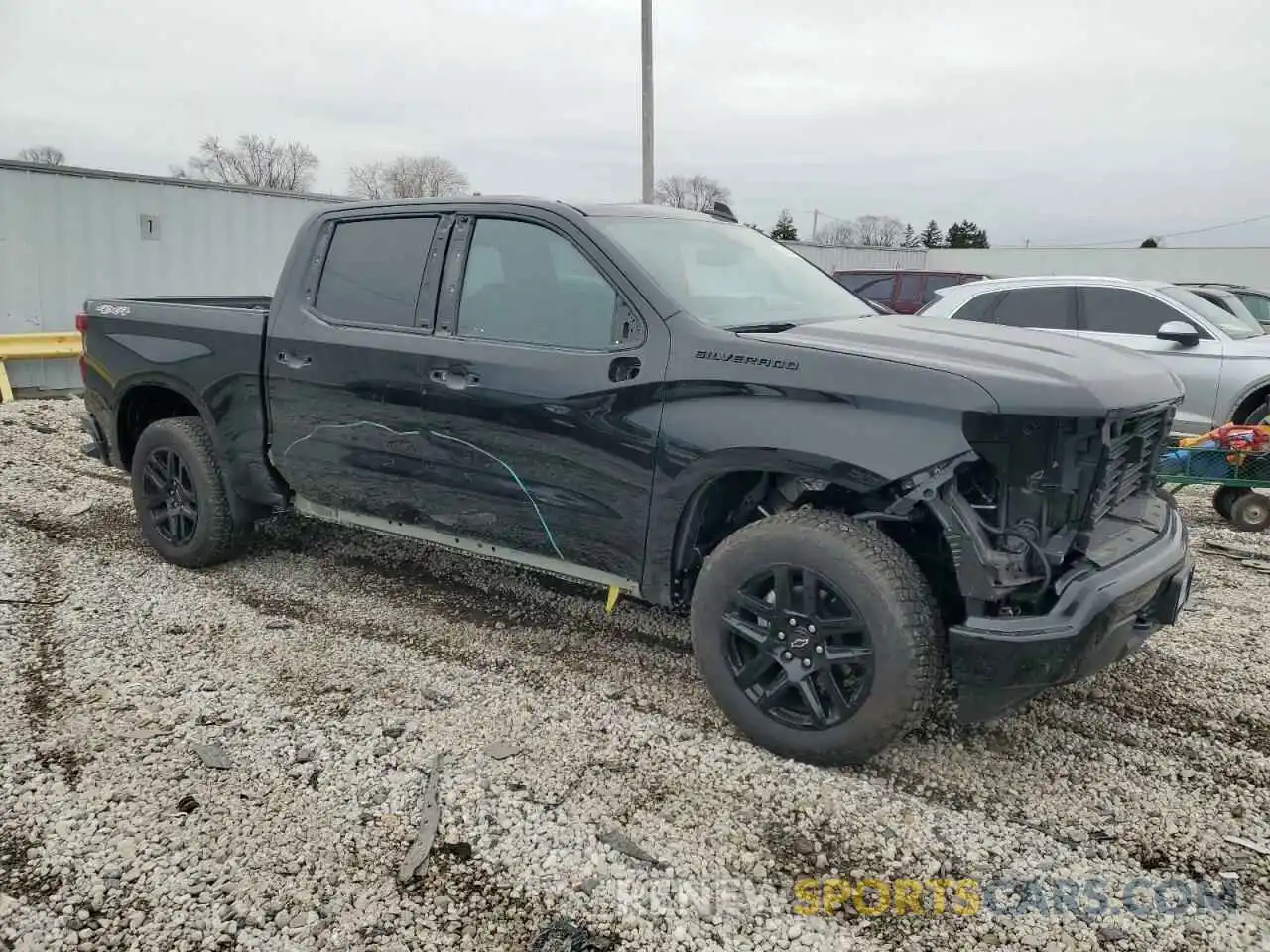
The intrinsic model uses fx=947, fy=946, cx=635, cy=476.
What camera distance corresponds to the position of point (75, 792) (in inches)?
116

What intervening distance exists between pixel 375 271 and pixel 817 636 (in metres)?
2.55

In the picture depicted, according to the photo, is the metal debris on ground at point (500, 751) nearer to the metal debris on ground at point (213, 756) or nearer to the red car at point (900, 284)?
the metal debris on ground at point (213, 756)

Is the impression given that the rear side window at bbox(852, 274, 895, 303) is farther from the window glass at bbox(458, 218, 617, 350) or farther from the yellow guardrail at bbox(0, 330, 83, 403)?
the window glass at bbox(458, 218, 617, 350)

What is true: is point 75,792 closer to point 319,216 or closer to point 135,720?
point 135,720

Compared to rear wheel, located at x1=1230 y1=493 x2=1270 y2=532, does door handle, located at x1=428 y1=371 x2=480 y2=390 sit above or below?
above

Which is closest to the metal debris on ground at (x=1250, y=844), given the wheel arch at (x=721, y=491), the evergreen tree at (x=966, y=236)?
the wheel arch at (x=721, y=491)

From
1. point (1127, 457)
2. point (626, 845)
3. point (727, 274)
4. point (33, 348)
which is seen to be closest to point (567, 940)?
point (626, 845)

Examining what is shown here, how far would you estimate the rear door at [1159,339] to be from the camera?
7.57 m

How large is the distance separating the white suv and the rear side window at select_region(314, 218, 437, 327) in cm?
471

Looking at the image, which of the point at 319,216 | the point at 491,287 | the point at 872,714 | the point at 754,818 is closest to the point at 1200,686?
the point at 872,714

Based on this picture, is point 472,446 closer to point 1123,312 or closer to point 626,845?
point 626,845

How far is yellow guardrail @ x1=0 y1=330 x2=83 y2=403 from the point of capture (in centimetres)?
1025

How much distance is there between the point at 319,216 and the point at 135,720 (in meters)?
2.47

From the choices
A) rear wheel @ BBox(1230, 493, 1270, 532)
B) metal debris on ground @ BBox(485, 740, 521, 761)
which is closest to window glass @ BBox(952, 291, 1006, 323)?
rear wheel @ BBox(1230, 493, 1270, 532)
